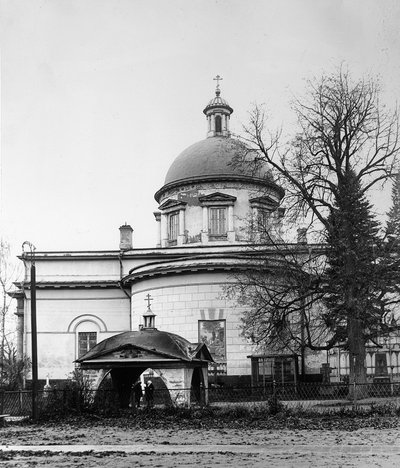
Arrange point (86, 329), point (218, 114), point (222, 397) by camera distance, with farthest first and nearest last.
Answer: point (218, 114) < point (86, 329) < point (222, 397)

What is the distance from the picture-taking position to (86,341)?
46.0 metres

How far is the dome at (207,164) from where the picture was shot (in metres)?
47.0

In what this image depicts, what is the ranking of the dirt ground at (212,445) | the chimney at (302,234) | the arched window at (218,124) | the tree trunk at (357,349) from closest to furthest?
the dirt ground at (212,445) < the tree trunk at (357,349) < the chimney at (302,234) < the arched window at (218,124)

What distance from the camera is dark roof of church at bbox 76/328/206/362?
82.7ft

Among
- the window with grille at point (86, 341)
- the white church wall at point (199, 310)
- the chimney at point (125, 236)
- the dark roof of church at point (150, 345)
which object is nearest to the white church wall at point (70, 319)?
the window with grille at point (86, 341)

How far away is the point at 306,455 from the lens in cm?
1400

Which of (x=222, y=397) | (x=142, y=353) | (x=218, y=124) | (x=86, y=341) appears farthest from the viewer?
(x=218, y=124)

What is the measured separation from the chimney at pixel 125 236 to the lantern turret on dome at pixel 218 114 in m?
8.77

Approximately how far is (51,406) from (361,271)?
12707mm

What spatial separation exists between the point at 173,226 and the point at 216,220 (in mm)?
3047

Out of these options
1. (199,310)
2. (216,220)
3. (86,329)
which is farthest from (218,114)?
(199,310)

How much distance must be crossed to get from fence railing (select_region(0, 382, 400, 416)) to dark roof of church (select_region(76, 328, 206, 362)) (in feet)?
4.06

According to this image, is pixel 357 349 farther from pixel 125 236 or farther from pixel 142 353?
pixel 125 236

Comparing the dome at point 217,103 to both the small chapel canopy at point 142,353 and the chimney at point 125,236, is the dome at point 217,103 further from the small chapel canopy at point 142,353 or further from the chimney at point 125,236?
the small chapel canopy at point 142,353
